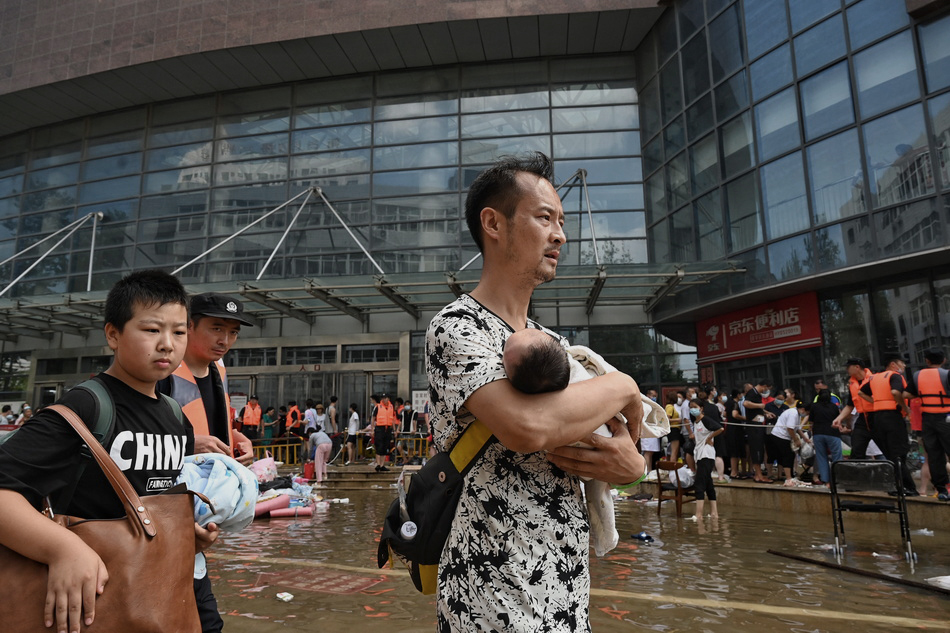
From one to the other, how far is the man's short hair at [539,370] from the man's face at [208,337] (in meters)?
1.92

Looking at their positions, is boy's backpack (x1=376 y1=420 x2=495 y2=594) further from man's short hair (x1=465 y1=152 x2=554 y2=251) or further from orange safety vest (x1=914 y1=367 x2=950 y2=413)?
orange safety vest (x1=914 y1=367 x2=950 y2=413)

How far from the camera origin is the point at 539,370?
1.28 metres

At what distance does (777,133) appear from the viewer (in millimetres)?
15164

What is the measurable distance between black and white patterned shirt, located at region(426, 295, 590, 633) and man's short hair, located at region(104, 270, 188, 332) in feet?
3.03

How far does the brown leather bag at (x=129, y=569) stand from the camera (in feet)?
4.20

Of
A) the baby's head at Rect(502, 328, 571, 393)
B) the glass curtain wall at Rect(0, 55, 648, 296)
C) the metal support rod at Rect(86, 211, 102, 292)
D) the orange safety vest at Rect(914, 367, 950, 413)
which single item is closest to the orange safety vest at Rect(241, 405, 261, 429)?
the glass curtain wall at Rect(0, 55, 648, 296)

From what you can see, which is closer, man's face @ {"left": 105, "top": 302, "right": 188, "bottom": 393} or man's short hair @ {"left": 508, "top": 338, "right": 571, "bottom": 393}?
man's short hair @ {"left": 508, "top": 338, "right": 571, "bottom": 393}

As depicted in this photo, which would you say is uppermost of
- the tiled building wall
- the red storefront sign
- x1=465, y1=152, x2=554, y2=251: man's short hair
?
the tiled building wall

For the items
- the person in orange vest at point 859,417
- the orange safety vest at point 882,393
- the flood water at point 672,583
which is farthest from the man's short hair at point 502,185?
the person in orange vest at point 859,417

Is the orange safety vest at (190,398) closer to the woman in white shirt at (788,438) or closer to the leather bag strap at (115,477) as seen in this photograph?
the leather bag strap at (115,477)

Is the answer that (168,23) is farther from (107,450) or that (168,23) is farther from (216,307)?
(107,450)

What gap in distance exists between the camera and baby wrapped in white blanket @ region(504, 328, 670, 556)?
4.21 ft

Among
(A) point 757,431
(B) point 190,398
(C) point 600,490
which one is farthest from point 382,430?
(C) point 600,490

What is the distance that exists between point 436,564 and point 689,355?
18127 millimetres
